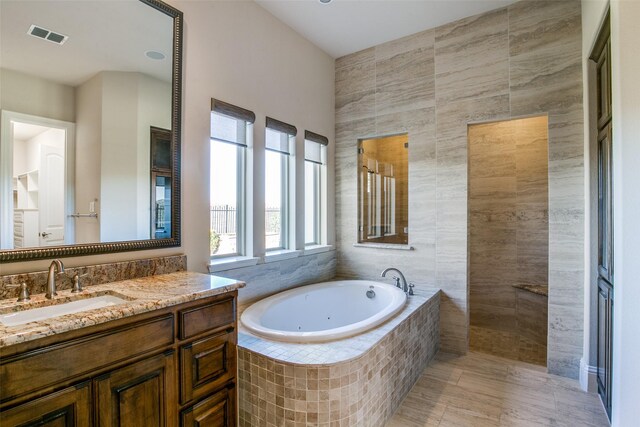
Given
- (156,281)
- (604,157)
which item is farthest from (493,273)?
(156,281)

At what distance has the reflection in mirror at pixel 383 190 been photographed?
130 inches

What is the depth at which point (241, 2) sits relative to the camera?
2.47m

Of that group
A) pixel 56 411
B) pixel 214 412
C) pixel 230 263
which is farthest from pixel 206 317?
pixel 230 263

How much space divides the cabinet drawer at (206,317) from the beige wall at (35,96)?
3.77ft

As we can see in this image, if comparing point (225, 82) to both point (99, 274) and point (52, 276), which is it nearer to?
point (99, 274)

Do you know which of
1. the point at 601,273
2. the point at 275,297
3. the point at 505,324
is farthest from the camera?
the point at 505,324

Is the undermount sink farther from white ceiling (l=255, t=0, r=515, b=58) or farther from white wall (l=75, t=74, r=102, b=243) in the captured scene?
white ceiling (l=255, t=0, r=515, b=58)

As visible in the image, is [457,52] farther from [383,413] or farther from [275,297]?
[383,413]

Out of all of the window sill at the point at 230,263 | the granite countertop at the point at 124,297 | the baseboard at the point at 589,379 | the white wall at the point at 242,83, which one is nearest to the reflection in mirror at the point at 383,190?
the white wall at the point at 242,83

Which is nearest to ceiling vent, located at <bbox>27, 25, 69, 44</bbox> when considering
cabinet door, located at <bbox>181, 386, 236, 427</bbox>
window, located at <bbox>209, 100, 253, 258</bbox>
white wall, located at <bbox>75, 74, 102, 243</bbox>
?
white wall, located at <bbox>75, 74, 102, 243</bbox>

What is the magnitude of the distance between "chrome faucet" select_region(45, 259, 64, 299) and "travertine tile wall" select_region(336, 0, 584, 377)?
2600 millimetres

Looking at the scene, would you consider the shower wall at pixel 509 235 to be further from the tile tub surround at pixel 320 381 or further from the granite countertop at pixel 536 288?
the tile tub surround at pixel 320 381

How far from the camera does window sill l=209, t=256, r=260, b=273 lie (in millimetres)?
2244

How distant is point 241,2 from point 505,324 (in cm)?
413
